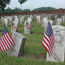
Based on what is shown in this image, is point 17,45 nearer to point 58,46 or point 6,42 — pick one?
point 6,42

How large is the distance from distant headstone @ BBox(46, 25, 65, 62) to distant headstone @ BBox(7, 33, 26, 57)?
4.15 ft

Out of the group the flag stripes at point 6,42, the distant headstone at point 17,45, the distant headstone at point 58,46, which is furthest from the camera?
the flag stripes at point 6,42

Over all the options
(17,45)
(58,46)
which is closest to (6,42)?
(17,45)

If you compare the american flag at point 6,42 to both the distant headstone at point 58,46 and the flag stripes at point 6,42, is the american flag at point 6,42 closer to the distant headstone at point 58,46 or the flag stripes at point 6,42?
the flag stripes at point 6,42

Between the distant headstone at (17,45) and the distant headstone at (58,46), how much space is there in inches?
49.9

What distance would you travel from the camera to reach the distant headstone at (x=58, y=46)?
204 inches

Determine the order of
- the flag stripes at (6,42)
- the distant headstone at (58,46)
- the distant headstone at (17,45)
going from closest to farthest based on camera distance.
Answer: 1. the distant headstone at (58,46)
2. the distant headstone at (17,45)
3. the flag stripes at (6,42)

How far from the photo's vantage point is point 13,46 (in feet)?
19.6

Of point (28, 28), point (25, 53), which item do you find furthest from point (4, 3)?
point (25, 53)

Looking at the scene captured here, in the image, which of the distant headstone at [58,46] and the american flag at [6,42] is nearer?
the distant headstone at [58,46]

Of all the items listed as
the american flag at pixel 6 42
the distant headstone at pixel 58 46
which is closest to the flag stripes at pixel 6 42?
the american flag at pixel 6 42

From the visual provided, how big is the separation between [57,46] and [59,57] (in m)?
0.42

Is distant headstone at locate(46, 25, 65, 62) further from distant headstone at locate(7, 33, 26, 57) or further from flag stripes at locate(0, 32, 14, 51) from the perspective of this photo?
flag stripes at locate(0, 32, 14, 51)

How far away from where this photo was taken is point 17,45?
5832 mm
